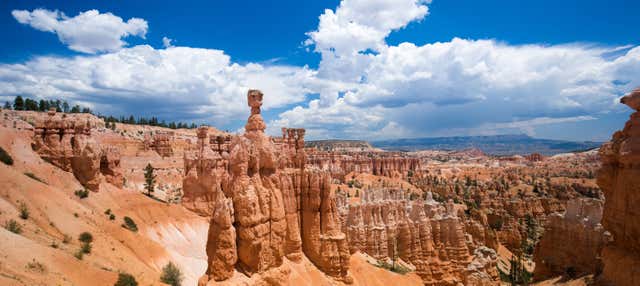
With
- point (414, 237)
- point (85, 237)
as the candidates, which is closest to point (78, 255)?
point (85, 237)

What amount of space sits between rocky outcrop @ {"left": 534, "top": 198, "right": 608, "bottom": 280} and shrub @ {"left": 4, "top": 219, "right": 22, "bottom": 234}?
3112cm

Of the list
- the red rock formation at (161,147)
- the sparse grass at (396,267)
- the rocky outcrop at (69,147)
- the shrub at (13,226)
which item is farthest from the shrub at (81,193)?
the red rock formation at (161,147)

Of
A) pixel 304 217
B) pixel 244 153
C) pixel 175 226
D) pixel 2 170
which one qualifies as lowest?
pixel 175 226

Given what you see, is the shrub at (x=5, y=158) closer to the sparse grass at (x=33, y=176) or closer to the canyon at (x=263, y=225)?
the canyon at (x=263, y=225)

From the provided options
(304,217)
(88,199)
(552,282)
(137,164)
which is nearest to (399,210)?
(552,282)

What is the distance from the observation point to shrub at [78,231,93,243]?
881 inches

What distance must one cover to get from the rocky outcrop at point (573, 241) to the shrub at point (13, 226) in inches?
1225

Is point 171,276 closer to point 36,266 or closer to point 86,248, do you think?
point 86,248

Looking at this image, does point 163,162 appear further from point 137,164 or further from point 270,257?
point 270,257

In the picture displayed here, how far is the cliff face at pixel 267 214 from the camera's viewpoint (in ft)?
44.7

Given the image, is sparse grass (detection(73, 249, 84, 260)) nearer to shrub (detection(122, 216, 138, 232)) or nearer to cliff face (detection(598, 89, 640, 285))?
shrub (detection(122, 216, 138, 232))

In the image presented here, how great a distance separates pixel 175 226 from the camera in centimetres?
3472

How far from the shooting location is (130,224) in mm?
30188

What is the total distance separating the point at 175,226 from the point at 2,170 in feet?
→ 47.9
